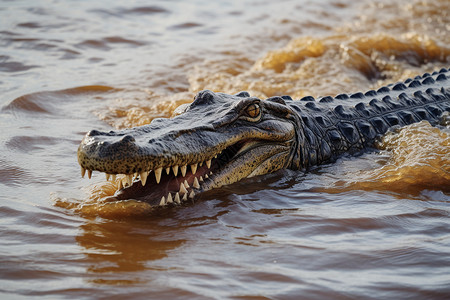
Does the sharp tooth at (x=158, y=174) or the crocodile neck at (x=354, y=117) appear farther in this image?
the crocodile neck at (x=354, y=117)

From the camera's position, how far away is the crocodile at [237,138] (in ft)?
11.5

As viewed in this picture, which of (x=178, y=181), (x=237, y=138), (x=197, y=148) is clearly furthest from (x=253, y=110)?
(x=178, y=181)

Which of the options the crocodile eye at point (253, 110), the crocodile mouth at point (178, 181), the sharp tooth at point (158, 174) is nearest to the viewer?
the sharp tooth at point (158, 174)

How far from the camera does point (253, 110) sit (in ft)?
14.6

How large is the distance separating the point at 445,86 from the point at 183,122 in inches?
148

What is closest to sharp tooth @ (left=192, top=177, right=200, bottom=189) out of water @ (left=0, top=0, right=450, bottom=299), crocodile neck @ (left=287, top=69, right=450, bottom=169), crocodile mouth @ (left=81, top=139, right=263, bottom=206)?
crocodile mouth @ (left=81, top=139, right=263, bottom=206)

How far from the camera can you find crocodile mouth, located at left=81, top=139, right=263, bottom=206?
12.6 feet

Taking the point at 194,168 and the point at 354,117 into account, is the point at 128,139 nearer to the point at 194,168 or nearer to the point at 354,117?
the point at 194,168

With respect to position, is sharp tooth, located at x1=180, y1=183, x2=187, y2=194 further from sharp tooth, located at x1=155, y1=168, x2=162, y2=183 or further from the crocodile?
sharp tooth, located at x1=155, y1=168, x2=162, y2=183

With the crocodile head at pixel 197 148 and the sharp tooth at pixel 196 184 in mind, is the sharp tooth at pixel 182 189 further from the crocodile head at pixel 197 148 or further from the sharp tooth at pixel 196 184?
the sharp tooth at pixel 196 184

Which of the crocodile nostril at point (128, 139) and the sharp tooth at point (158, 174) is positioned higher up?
the crocodile nostril at point (128, 139)

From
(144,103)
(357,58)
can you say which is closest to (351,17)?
(357,58)

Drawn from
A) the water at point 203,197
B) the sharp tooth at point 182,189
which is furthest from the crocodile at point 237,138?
the water at point 203,197

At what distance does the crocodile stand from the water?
154 millimetres
